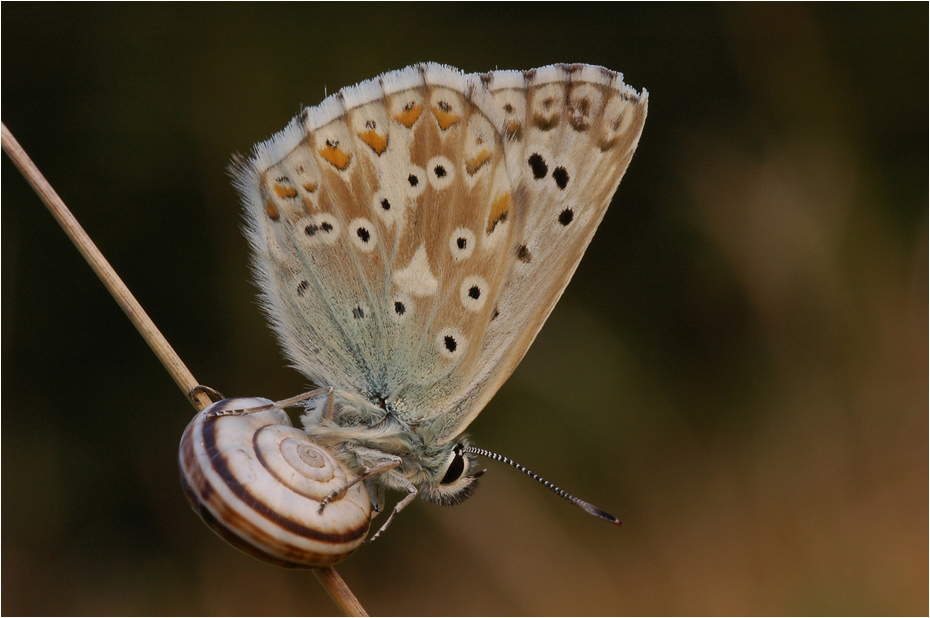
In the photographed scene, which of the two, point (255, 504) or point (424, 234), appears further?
point (424, 234)

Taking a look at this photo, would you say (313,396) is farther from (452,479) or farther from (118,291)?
(118,291)

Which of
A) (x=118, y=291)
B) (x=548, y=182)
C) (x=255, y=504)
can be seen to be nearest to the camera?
(x=255, y=504)

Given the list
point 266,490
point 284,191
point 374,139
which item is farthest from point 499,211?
point 266,490

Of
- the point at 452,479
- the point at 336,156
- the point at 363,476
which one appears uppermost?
the point at 336,156

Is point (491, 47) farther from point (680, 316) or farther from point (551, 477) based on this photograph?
point (551, 477)

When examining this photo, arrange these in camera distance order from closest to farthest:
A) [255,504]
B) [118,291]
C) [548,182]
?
[255,504]
[118,291]
[548,182]

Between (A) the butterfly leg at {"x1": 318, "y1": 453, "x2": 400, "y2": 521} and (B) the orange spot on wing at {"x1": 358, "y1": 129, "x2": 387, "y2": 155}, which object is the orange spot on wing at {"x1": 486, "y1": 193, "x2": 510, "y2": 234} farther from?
(A) the butterfly leg at {"x1": 318, "y1": 453, "x2": 400, "y2": 521}

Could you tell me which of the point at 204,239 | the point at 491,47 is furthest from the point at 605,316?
the point at 204,239
